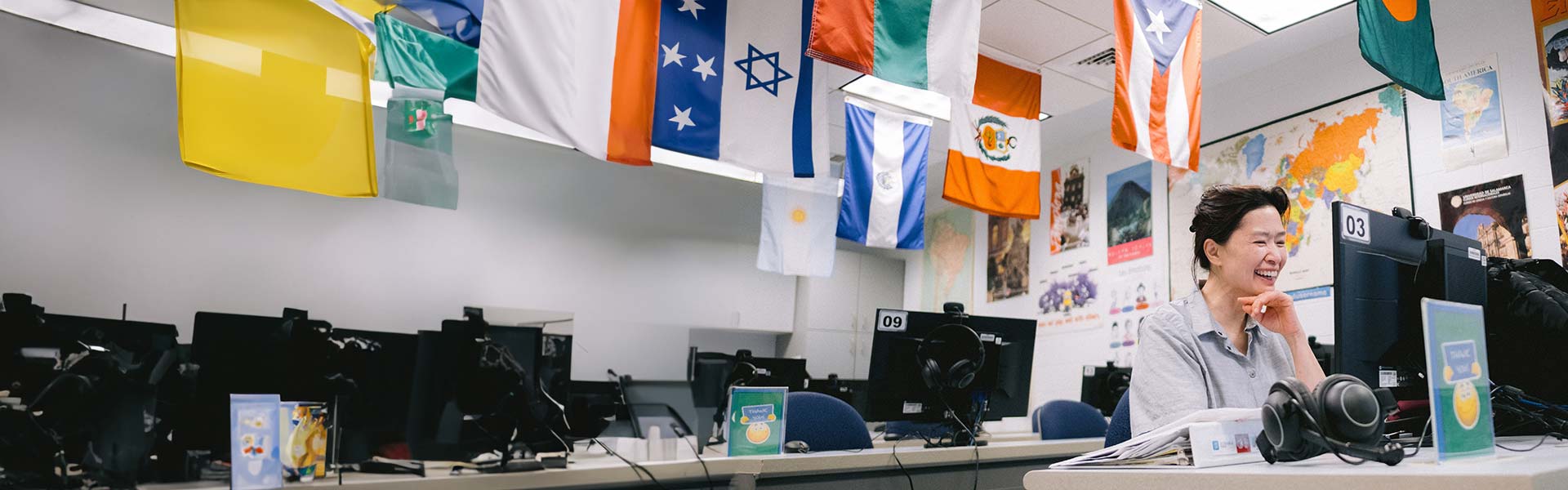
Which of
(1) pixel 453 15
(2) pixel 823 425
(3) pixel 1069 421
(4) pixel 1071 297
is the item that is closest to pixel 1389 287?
(2) pixel 823 425

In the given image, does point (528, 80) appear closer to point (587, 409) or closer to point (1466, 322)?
point (587, 409)

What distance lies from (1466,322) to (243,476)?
88.8 inches

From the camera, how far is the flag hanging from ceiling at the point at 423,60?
374 cm

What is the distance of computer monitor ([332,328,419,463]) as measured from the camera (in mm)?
2502

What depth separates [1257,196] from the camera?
1915mm

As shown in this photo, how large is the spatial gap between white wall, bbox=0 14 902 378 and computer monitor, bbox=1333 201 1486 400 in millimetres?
5815

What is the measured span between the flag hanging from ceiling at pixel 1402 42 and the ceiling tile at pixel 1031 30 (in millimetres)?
1604

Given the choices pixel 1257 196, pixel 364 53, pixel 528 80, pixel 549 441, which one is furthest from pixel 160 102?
pixel 1257 196

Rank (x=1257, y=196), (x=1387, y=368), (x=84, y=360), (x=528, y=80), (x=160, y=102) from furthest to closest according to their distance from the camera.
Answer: (x=160, y=102), (x=528, y=80), (x=84, y=360), (x=1257, y=196), (x=1387, y=368)

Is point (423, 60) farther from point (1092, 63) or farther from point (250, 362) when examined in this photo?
point (1092, 63)

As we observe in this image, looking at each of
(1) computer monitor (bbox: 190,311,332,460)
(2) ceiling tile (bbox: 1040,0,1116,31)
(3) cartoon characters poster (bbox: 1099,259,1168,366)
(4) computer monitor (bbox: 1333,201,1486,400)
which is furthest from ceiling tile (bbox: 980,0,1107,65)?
→ (1) computer monitor (bbox: 190,311,332,460)

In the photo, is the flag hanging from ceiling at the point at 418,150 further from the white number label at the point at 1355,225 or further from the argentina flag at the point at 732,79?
the white number label at the point at 1355,225

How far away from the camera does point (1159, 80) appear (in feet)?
12.7

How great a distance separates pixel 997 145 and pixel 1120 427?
2820 millimetres
